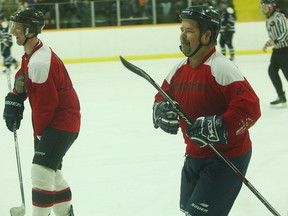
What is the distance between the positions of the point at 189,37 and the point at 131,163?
2267 mm

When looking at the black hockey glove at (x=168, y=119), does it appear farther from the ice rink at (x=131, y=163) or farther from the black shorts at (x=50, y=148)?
the ice rink at (x=131, y=163)

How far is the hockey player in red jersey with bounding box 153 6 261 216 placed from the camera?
6.81 ft

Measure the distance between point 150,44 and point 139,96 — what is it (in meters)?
4.02

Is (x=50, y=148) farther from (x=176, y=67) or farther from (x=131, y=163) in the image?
(x=131, y=163)

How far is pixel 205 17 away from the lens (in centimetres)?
215

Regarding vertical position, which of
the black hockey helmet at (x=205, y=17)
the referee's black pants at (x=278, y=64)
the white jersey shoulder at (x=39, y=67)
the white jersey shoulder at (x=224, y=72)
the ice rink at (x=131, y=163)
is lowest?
the ice rink at (x=131, y=163)

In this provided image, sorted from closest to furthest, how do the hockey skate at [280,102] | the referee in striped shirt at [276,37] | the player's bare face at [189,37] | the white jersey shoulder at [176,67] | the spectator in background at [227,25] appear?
the player's bare face at [189,37], the white jersey shoulder at [176,67], the referee in striped shirt at [276,37], the hockey skate at [280,102], the spectator in background at [227,25]

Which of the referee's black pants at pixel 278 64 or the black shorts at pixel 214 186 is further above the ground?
the black shorts at pixel 214 186

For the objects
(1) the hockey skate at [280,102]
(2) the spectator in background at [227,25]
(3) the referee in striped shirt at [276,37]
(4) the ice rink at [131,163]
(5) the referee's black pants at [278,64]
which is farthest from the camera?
(2) the spectator in background at [227,25]

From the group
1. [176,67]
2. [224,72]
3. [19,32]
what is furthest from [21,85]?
[224,72]

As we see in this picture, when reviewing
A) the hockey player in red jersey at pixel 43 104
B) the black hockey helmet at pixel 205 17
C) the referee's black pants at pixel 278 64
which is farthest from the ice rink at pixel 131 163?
the black hockey helmet at pixel 205 17

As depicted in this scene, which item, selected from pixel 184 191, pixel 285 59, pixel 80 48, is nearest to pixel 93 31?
pixel 80 48

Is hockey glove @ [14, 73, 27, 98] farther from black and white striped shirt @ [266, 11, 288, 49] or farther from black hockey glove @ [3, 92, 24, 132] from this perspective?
black and white striped shirt @ [266, 11, 288, 49]

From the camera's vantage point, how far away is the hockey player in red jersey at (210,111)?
6.81ft
